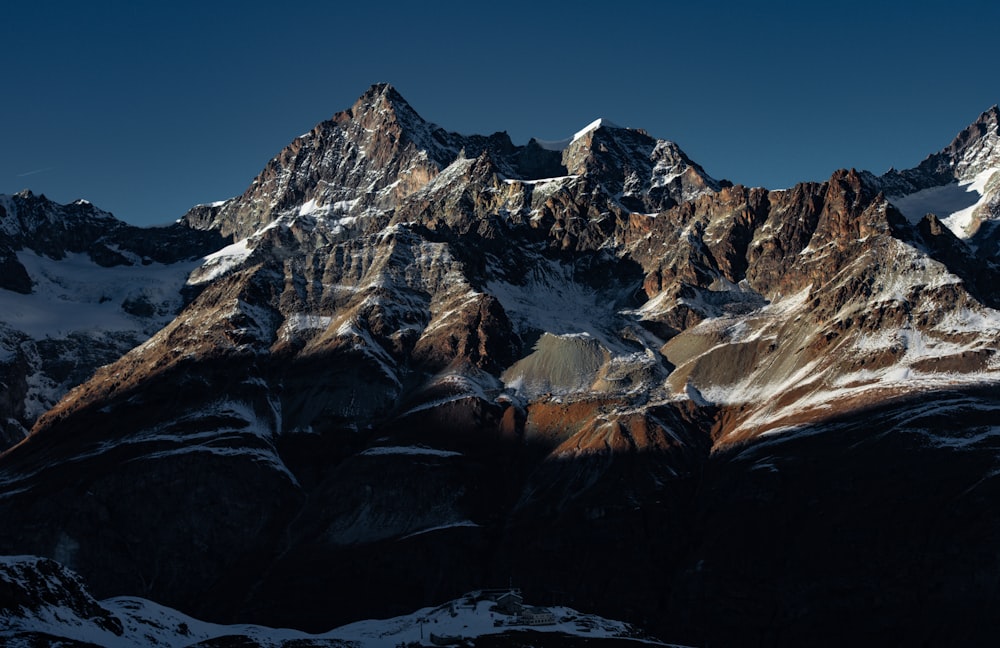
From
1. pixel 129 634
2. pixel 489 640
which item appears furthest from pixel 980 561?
pixel 129 634

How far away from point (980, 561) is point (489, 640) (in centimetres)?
7739

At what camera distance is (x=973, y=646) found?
183m

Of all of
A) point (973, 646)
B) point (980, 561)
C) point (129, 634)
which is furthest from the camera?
point (980, 561)

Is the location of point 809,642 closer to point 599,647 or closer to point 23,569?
point 599,647

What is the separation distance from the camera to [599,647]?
614 ft

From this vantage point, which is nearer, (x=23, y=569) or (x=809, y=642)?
(x=23, y=569)

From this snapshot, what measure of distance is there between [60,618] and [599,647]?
77.6m

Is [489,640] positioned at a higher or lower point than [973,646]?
higher

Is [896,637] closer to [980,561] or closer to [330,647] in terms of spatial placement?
[980,561]

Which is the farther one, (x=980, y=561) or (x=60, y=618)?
(x=980, y=561)

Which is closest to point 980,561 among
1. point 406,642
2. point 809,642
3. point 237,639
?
point 809,642

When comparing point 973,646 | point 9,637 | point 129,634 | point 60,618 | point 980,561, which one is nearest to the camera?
point 9,637

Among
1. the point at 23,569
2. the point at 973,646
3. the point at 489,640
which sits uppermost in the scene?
the point at 23,569

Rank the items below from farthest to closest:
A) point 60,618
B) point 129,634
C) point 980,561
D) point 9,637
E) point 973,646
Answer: point 980,561
point 973,646
point 129,634
point 60,618
point 9,637
